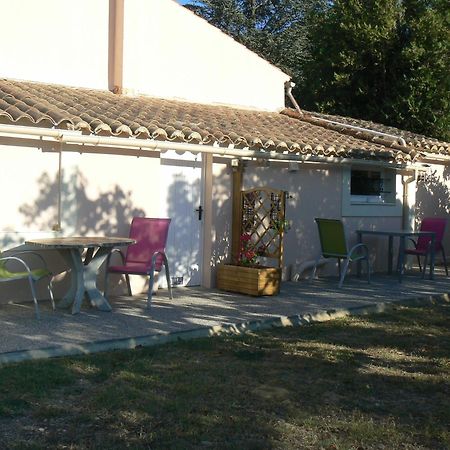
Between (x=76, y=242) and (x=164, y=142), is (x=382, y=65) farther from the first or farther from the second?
(x=76, y=242)

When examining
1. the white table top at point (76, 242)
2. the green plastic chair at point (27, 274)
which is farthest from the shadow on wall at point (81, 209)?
the green plastic chair at point (27, 274)

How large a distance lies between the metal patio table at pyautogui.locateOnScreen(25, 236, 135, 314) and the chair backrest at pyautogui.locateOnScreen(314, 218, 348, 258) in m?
3.99

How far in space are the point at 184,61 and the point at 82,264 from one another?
18.4ft

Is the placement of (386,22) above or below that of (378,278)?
above

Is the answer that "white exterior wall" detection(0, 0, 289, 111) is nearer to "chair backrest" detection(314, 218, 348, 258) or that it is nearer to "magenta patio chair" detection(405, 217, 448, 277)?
"chair backrest" detection(314, 218, 348, 258)

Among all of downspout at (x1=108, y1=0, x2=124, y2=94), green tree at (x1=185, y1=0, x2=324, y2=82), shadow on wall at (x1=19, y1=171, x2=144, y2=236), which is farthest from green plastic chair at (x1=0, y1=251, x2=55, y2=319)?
green tree at (x1=185, y1=0, x2=324, y2=82)

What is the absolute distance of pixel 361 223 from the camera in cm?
1407

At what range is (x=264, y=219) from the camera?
11633 mm

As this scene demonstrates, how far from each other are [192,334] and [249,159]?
4.36 metres

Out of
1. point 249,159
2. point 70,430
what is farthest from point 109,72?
point 70,430

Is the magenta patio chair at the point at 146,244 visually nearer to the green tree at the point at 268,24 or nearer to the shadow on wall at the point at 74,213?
the shadow on wall at the point at 74,213

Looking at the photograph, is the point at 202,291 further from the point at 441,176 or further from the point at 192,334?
the point at 441,176

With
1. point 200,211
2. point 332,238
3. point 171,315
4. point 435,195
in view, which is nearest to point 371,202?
point 332,238

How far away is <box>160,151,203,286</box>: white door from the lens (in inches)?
445
